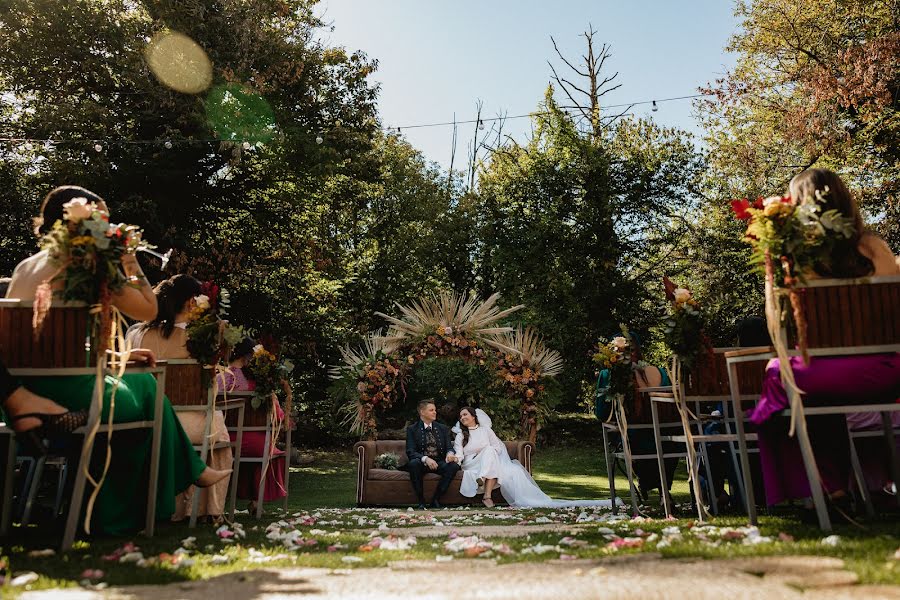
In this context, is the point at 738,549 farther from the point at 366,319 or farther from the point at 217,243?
the point at 366,319

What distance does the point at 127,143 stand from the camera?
16.4 m

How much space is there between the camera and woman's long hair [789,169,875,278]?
3879 millimetres

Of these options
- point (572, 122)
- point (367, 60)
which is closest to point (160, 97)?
point (367, 60)

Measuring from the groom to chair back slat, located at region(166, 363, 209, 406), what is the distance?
5.75m

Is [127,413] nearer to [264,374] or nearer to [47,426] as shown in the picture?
[47,426]

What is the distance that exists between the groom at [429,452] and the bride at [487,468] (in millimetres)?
183

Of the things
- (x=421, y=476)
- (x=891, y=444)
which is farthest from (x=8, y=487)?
(x=421, y=476)

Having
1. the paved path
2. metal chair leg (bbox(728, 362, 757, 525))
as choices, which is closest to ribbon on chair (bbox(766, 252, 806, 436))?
metal chair leg (bbox(728, 362, 757, 525))

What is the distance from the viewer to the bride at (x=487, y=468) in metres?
11.2

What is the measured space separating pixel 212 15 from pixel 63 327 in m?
14.8

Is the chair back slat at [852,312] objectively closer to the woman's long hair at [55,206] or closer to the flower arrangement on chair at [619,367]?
the flower arrangement on chair at [619,367]

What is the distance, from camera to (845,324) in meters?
3.74

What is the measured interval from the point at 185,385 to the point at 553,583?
13.2 ft

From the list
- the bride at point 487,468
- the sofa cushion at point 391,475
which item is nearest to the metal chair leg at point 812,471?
the bride at point 487,468
